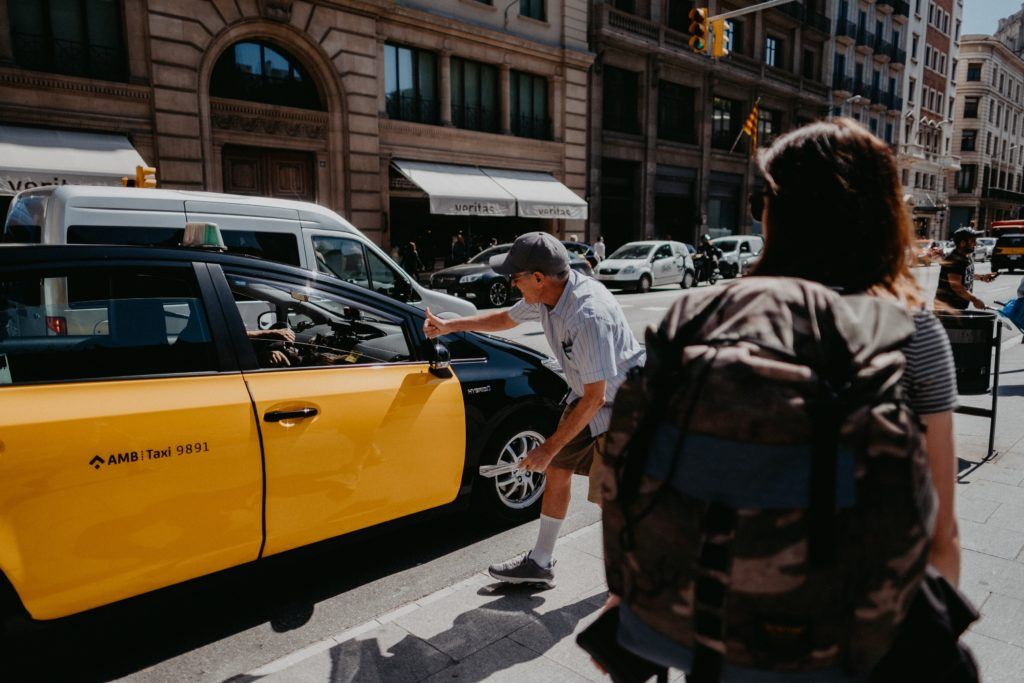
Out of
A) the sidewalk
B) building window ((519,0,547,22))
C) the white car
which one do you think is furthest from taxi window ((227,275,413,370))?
building window ((519,0,547,22))

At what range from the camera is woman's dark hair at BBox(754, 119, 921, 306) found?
136 centimetres

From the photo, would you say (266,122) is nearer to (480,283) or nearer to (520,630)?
(480,283)

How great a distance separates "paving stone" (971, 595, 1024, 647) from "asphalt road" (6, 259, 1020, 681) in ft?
5.27

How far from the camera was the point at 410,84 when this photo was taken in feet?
70.6

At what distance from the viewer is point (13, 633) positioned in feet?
8.01

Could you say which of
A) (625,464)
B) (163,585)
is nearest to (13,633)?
(163,585)

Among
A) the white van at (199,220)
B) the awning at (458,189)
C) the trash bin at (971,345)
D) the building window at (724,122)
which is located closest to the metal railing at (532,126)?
the awning at (458,189)

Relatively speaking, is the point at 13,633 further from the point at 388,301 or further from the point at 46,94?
the point at 46,94

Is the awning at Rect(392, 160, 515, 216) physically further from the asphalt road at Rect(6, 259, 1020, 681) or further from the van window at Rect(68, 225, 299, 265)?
the asphalt road at Rect(6, 259, 1020, 681)

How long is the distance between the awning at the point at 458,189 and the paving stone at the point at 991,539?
1770 cm

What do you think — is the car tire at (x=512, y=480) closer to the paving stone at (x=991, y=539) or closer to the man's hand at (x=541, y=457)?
the man's hand at (x=541, y=457)

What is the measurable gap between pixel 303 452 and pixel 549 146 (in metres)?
23.5

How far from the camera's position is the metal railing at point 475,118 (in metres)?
22.8

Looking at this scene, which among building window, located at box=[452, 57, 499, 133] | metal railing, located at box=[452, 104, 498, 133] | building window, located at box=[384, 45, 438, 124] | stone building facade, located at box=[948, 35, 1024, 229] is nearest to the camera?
building window, located at box=[384, 45, 438, 124]
